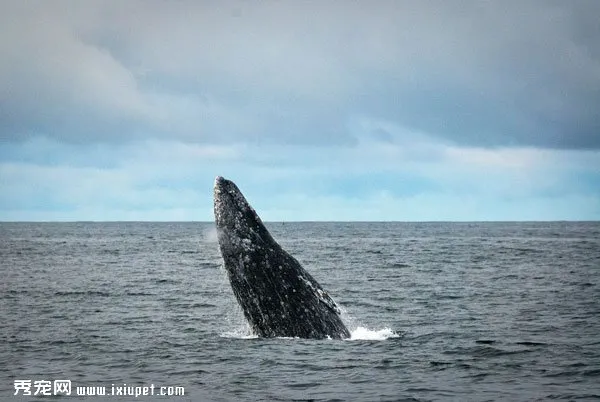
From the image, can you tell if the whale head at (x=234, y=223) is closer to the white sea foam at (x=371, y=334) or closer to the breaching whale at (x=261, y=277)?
the breaching whale at (x=261, y=277)

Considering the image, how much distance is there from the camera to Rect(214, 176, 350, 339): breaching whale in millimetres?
13172

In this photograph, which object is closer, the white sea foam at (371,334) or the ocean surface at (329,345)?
the ocean surface at (329,345)

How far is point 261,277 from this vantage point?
1320 cm

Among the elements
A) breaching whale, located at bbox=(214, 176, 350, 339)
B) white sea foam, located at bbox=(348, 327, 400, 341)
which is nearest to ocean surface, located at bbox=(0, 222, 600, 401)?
white sea foam, located at bbox=(348, 327, 400, 341)

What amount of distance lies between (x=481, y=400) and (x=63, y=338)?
11.2 meters

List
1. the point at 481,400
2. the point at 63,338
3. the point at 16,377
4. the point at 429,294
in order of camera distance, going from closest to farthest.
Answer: the point at 481,400 < the point at 16,377 < the point at 63,338 < the point at 429,294

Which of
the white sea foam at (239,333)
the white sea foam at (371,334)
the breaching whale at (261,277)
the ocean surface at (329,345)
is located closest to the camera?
the breaching whale at (261,277)

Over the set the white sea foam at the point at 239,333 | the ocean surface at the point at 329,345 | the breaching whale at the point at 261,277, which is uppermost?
the breaching whale at the point at 261,277

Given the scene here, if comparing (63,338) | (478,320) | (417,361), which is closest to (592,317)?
(478,320)

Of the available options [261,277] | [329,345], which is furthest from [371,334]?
[261,277]

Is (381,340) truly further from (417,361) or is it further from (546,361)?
(546,361)

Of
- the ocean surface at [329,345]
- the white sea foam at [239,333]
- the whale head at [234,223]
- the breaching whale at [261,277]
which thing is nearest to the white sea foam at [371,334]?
the ocean surface at [329,345]

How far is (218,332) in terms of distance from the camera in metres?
19.9

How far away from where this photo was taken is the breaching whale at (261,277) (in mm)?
13172
